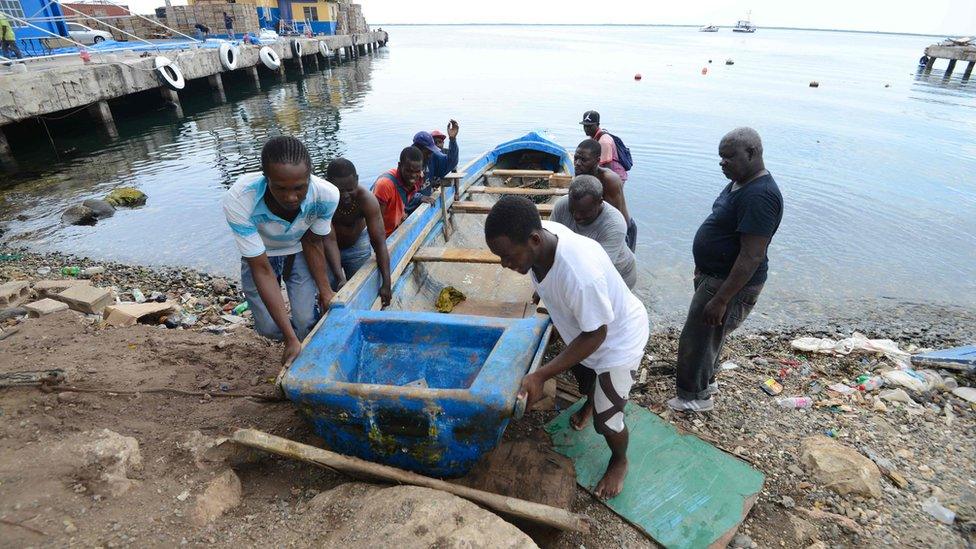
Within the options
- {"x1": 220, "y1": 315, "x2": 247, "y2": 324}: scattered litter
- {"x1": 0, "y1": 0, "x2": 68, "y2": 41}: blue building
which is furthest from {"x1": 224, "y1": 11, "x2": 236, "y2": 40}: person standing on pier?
{"x1": 220, "y1": 315, "x2": 247, "y2": 324}: scattered litter

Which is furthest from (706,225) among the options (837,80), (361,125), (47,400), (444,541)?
(837,80)

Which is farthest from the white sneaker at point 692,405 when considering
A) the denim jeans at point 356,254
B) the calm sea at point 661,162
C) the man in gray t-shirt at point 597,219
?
the denim jeans at point 356,254

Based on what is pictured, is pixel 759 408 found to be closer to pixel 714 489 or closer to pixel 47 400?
pixel 714 489

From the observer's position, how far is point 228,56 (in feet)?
70.1

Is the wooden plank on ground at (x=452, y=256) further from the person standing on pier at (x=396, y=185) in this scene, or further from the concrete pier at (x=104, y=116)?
the concrete pier at (x=104, y=116)

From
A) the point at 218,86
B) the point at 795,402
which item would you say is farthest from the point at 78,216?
the point at 218,86

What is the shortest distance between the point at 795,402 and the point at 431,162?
4.79 metres

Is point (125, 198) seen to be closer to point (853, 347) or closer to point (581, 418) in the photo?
point (581, 418)

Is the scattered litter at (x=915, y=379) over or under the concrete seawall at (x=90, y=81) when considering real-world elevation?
under

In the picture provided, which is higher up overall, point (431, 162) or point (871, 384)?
point (431, 162)

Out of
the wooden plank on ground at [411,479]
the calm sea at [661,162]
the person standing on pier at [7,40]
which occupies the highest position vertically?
the person standing on pier at [7,40]

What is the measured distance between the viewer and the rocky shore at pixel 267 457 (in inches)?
88.2

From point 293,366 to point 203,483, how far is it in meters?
0.70

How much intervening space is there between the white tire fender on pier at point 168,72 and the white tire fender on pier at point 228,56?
12.4 feet
